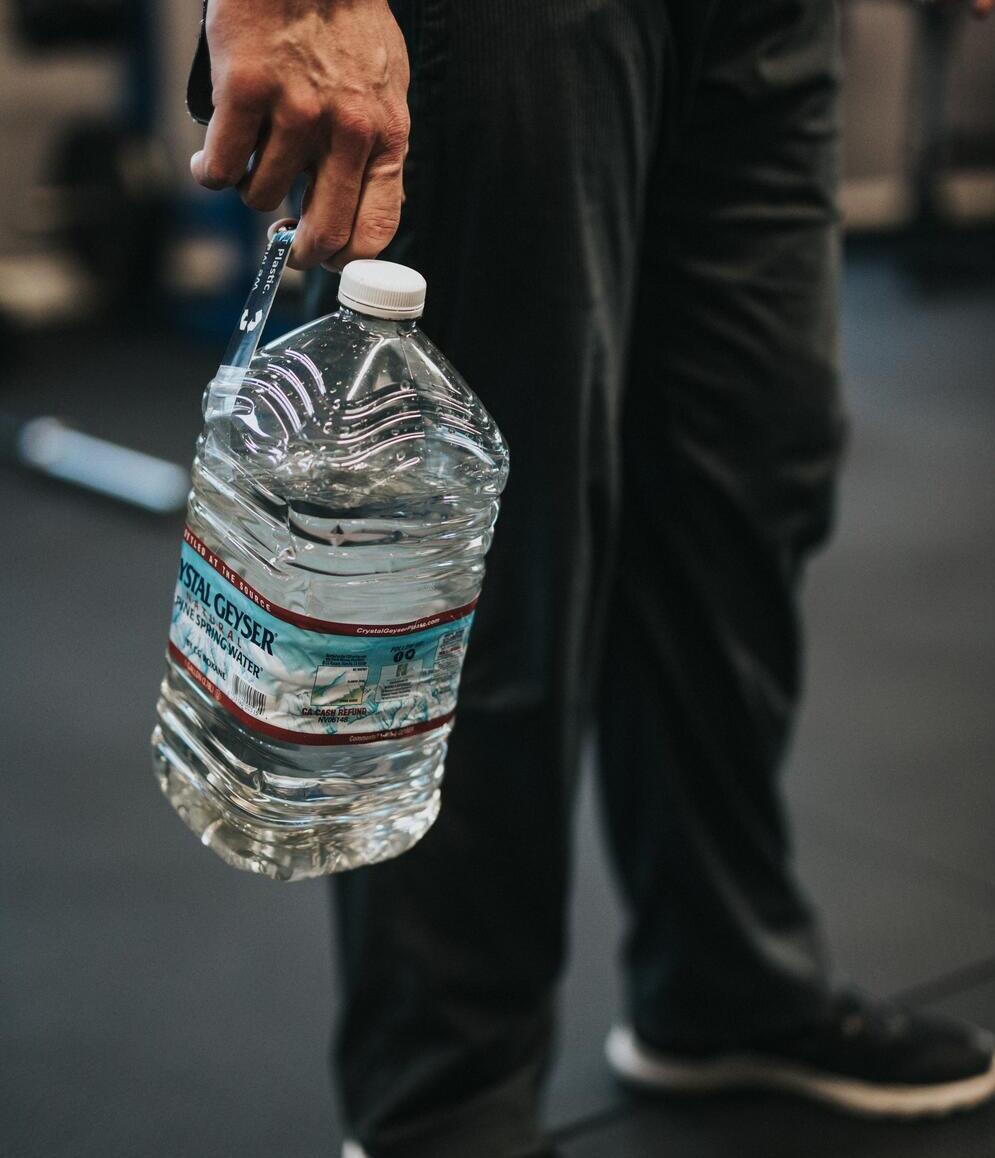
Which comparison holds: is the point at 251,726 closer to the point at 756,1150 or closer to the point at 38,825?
the point at 756,1150

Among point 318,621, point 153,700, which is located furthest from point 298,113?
point 153,700

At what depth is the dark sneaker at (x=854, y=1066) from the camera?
1.24 meters

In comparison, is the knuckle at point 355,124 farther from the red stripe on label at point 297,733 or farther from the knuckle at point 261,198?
the red stripe on label at point 297,733

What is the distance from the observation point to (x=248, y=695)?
2.60 ft

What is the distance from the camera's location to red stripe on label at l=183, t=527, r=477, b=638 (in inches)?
29.8

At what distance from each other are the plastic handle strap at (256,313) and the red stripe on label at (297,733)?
16cm

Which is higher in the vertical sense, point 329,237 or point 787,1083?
point 329,237

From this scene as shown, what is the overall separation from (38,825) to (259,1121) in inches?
23.6

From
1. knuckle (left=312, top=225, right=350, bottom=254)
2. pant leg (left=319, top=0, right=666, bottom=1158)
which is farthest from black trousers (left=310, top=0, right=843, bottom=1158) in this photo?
knuckle (left=312, top=225, right=350, bottom=254)

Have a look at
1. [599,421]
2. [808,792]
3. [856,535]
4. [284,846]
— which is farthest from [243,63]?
[856,535]

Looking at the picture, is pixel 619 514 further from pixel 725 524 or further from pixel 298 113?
pixel 298 113

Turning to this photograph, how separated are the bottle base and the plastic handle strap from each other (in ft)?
0.95

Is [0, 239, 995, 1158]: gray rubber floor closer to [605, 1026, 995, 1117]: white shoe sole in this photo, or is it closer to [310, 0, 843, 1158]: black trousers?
[605, 1026, 995, 1117]: white shoe sole

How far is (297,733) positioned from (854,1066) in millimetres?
708
